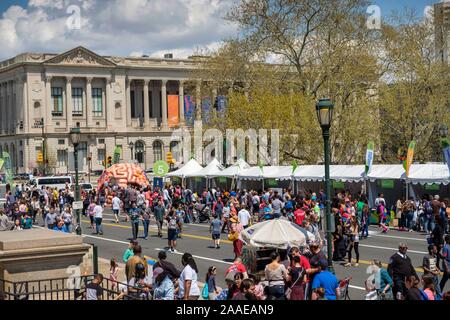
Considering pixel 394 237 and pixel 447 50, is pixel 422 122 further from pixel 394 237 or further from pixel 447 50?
pixel 394 237

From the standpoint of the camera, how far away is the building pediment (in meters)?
112

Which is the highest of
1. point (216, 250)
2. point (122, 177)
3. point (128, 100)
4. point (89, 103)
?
point (128, 100)

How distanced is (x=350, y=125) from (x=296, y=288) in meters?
32.7

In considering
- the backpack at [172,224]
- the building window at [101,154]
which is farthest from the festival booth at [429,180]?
the building window at [101,154]

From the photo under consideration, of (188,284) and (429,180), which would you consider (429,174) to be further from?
(188,284)

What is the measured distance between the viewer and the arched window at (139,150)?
118688 millimetres

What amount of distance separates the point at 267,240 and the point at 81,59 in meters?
99.4

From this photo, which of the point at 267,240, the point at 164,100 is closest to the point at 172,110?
the point at 164,100

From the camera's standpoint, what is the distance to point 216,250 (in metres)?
25.9

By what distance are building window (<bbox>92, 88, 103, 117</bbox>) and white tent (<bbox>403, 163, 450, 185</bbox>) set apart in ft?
290

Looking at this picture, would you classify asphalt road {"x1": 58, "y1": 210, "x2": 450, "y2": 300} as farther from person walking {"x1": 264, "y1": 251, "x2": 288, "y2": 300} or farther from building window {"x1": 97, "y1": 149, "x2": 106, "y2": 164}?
building window {"x1": 97, "y1": 149, "x2": 106, "y2": 164}

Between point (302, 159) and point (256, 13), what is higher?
point (256, 13)

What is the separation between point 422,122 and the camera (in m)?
48.4
